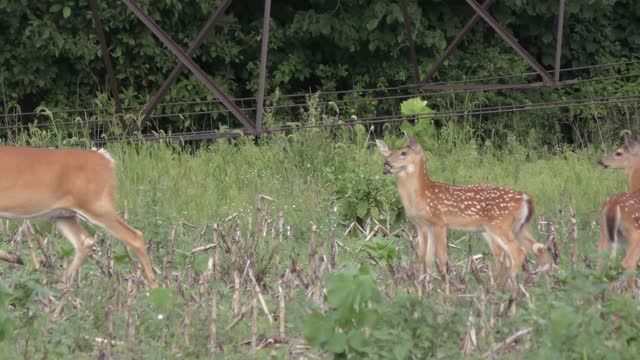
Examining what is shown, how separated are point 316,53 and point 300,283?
10503 mm

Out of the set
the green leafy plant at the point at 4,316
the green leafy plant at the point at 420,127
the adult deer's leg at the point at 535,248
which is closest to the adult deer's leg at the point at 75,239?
the green leafy plant at the point at 4,316

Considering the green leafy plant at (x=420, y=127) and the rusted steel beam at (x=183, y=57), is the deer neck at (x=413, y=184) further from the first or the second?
the rusted steel beam at (x=183, y=57)

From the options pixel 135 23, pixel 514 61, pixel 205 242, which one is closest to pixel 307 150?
pixel 205 242

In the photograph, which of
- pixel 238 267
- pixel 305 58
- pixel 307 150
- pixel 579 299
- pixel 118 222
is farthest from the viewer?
pixel 305 58

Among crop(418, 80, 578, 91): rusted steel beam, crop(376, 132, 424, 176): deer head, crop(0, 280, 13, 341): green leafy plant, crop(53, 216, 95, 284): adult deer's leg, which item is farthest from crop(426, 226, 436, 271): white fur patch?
crop(418, 80, 578, 91): rusted steel beam

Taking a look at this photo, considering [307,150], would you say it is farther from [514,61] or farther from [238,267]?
[514,61]

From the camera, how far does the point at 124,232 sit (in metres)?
8.74

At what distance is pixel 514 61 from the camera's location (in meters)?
18.2

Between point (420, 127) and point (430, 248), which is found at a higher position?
point (420, 127)

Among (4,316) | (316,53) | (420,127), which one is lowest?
(420,127)

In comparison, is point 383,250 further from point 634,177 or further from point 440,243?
point 634,177

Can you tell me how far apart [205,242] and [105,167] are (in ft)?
2.57

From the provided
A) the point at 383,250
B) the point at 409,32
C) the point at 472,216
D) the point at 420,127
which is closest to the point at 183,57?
the point at 420,127

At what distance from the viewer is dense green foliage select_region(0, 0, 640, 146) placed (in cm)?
1661
